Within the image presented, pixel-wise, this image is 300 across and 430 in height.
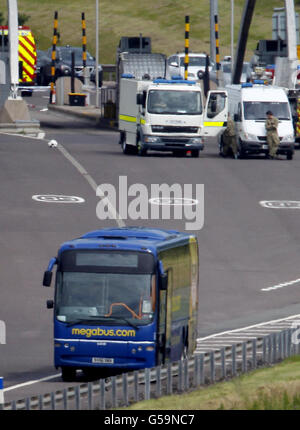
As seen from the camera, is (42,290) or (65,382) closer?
(65,382)

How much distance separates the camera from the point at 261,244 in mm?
33375

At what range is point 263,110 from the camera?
4675 cm

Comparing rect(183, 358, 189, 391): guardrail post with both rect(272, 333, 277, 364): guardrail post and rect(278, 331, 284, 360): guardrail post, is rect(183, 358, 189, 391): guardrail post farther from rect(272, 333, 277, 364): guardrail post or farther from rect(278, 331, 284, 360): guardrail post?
rect(278, 331, 284, 360): guardrail post

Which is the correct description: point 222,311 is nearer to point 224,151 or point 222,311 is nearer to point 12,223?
point 12,223

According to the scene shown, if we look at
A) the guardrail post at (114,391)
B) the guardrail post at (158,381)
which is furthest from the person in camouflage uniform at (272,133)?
the guardrail post at (114,391)

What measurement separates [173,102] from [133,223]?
11665mm

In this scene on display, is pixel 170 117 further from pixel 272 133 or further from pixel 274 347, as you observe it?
pixel 274 347

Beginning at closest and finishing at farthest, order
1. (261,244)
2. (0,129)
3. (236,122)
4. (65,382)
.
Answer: (65,382) → (261,244) → (236,122) → (0,129)

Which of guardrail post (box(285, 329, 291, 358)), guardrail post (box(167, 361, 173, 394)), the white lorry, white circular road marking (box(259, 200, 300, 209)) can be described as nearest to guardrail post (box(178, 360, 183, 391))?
guardrail post (box(167, 361, 173, 394))

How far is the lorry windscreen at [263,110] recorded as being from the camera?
153 feet

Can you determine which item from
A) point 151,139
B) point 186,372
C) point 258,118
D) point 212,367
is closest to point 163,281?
point 212,367

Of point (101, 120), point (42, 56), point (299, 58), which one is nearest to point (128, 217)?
point (299, 58)

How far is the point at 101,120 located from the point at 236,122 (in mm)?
13953

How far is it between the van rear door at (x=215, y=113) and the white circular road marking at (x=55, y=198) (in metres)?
9.82
